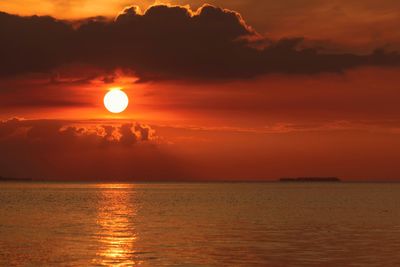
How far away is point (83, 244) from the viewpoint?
2115 inches

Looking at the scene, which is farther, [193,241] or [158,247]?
[193,241]

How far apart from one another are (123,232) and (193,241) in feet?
41.3

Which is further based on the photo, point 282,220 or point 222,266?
point 282,220

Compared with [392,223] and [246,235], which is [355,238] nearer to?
[246,235]

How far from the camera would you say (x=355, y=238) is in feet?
197

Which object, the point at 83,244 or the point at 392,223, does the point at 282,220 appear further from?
the point at 83,244

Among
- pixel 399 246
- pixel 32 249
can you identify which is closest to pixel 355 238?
pixel 399 246

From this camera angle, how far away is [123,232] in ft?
219

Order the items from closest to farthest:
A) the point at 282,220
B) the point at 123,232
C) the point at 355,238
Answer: the point at 355,238 < the point at 123,232 < the point at 282,220

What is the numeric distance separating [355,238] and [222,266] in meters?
22.0

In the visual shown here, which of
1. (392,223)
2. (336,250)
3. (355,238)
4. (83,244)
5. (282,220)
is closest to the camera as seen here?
(336,250)

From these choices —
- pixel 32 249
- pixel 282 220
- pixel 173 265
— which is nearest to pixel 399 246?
pixel 173 265

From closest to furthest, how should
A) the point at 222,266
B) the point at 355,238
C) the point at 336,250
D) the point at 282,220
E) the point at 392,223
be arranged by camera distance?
the point at 222,266 < the point at 336,250 < the point at 355,238 < the point at 392,223 < the point at 282,220

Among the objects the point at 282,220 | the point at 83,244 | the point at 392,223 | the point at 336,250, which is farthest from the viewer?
the point at 282,220
